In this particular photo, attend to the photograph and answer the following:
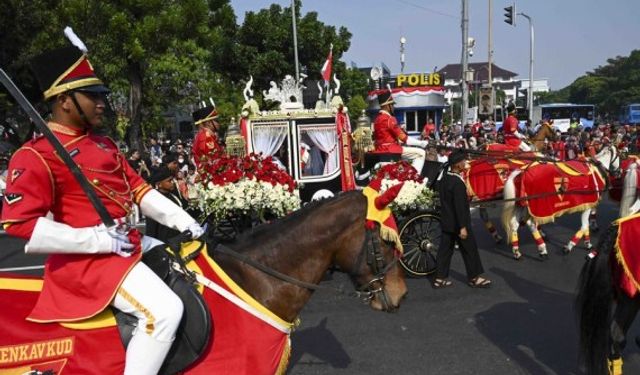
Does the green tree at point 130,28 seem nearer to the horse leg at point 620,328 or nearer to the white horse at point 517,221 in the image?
the white horse at point 517,221

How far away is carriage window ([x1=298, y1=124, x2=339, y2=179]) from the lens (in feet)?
27.9

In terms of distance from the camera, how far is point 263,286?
3004mm

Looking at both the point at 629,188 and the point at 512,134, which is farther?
the point at 512,134

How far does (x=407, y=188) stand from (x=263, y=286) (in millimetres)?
4326

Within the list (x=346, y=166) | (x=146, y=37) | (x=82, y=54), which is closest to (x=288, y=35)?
(x=146, y=37)

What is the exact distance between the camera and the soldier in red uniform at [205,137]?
7.56m

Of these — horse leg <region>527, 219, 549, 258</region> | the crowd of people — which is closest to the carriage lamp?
the crowd of people

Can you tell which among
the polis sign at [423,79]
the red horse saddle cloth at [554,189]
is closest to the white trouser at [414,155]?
the red horse saddle cloth at [554,189]

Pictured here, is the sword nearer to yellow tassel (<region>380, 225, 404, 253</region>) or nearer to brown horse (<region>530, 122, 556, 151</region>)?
yellow tassel (<region>380, 225, 404, 253</region>)

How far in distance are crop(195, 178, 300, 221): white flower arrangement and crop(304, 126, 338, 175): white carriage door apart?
76.0 inches

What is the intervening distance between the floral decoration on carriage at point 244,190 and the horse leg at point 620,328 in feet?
12.7

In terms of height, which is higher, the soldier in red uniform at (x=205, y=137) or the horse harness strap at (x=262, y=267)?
the soldier in red uniform at (x=205, y=137)

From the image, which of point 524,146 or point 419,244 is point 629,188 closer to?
point 419,244

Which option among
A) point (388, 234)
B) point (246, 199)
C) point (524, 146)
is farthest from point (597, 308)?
point (524, 146)
